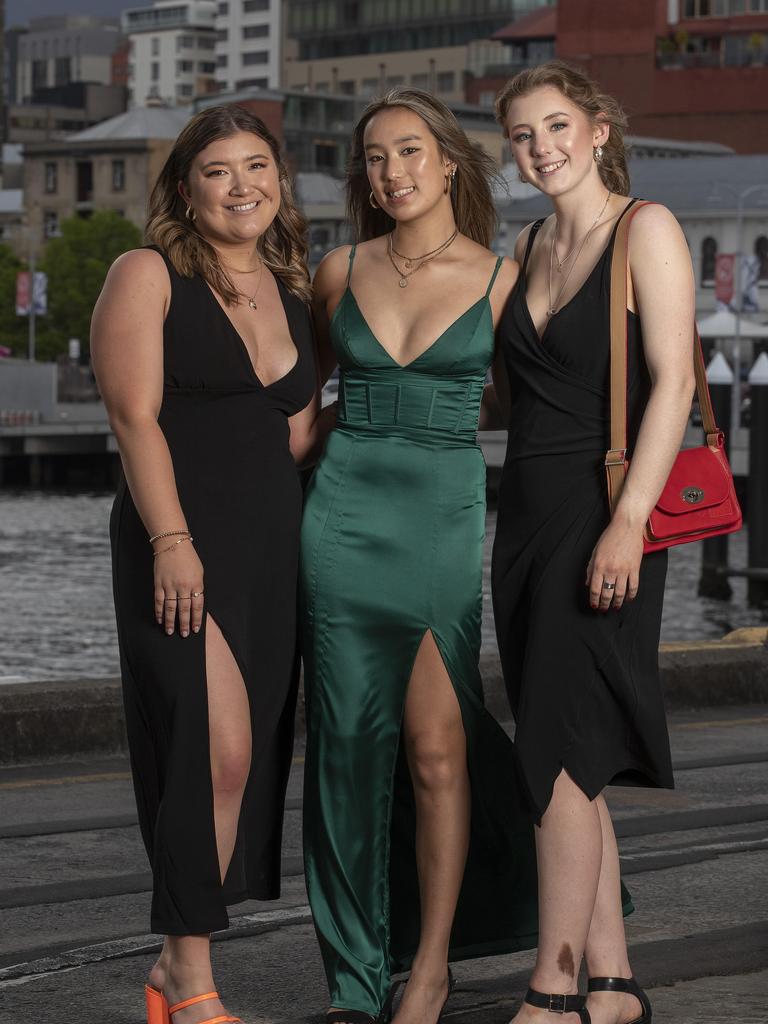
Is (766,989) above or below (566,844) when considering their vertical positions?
below

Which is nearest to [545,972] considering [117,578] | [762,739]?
[117,578]

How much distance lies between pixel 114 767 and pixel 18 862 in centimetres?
168

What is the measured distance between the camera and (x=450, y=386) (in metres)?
4.50

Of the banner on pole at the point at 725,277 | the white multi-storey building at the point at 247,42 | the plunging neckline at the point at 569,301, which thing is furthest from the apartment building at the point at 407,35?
the plunging neckline at the point at 569,301

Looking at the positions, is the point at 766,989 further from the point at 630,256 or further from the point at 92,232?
the point at 92,232

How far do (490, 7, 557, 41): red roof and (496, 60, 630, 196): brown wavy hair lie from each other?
127m

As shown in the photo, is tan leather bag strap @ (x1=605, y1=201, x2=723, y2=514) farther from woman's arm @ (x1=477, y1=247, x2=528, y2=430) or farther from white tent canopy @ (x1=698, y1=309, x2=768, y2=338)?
Answer: white tent canopy @ (x1=698, y1=309, x2=768, y2=338)

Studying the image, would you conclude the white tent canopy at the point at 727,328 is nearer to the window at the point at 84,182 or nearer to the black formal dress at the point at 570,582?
the black formal dress at the point at 570,582

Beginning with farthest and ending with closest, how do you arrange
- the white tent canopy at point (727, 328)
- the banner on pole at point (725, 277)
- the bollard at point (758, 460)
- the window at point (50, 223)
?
the window at point (50, 223), the banner on pole at point (725, 277), the white tent canopy at point (727, 328), the bollard at point (758, 460)

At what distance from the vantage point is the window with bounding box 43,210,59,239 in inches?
4877

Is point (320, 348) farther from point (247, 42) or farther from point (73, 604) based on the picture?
point (247, 42)

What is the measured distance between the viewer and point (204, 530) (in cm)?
433

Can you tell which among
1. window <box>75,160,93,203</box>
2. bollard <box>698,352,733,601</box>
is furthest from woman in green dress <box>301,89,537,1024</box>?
window <box>75,160,93,203</box>

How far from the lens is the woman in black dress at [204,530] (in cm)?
426
